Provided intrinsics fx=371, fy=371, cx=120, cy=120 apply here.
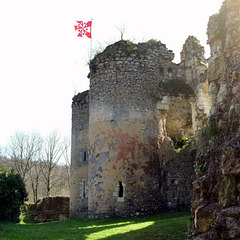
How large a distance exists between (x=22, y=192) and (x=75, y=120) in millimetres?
6363

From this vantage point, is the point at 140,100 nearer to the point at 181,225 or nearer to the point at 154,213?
the point at 154,213

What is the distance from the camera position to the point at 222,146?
7301 mm

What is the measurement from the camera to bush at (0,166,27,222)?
1892 cm

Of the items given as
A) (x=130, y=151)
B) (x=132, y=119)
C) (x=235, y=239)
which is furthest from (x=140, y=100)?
(x=235, y=239)

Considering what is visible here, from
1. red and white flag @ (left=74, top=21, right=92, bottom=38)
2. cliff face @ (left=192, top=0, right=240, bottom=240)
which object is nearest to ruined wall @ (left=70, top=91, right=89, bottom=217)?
red and white flag @ (left=74, top=21, right=92, bottom=38)

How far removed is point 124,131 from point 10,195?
705cm

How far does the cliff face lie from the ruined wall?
573 inches

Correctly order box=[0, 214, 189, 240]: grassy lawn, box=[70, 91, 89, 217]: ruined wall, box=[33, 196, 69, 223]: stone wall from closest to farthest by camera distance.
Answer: box=[0, 214, 189, 240]: grassy lawn → box=[70, 91, 89, 217]: ruined wall → box=[33, 196, 69, 223]: stone wall

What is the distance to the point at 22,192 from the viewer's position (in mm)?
20234

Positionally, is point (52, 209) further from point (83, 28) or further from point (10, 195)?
point (83, 28)

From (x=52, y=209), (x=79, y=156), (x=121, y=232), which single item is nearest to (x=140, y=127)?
(x=121, y=232)

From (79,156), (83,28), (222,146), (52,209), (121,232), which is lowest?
(121,232)

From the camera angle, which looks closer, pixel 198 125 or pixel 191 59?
pixel 198 125

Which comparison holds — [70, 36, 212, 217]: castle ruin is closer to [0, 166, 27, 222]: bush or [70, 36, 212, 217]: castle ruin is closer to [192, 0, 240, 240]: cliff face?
[0, 166, 27, 222]: bush
